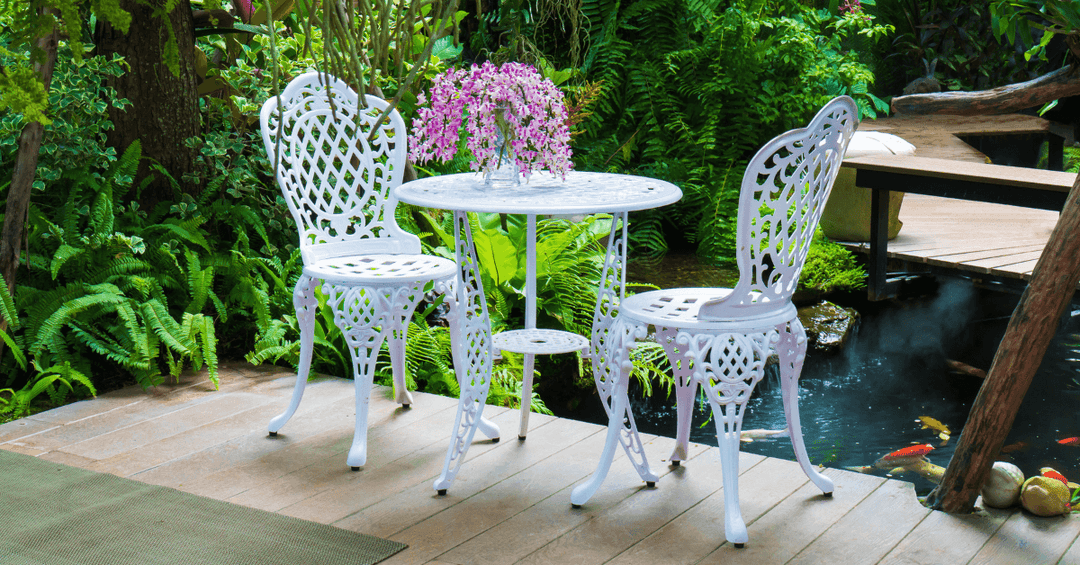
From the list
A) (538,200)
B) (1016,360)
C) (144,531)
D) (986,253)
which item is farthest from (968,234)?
(144,531)

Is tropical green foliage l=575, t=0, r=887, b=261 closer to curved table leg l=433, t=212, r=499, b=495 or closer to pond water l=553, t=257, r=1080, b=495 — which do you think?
pond water l=553, t=257, r=1080, b=495

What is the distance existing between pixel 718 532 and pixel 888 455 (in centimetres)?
173

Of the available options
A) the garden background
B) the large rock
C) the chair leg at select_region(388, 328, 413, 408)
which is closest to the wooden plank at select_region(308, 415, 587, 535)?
the chair leg at select_region(388, 328, 413, 408)

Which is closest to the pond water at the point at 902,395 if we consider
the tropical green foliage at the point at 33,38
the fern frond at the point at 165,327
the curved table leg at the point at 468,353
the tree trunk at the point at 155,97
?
the curved table leg at the point at 468,353

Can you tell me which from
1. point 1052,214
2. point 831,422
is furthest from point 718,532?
point 1052,214

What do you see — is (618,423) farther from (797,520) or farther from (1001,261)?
(1001,261)

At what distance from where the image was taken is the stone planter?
5699 millimetres

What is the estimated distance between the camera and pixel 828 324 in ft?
16.6

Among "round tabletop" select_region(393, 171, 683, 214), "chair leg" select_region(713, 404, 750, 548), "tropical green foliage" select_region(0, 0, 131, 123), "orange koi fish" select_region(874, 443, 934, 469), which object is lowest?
"orange koi fish" select_region(874, 443, 934, 469)

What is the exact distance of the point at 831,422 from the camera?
4.16 meters

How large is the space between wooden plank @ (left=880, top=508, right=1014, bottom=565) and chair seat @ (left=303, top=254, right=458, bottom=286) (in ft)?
4.84

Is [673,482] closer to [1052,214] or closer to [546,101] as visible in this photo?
[546,101]

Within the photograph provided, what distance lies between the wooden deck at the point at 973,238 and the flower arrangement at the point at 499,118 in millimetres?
2458

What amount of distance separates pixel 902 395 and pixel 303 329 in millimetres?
2942
